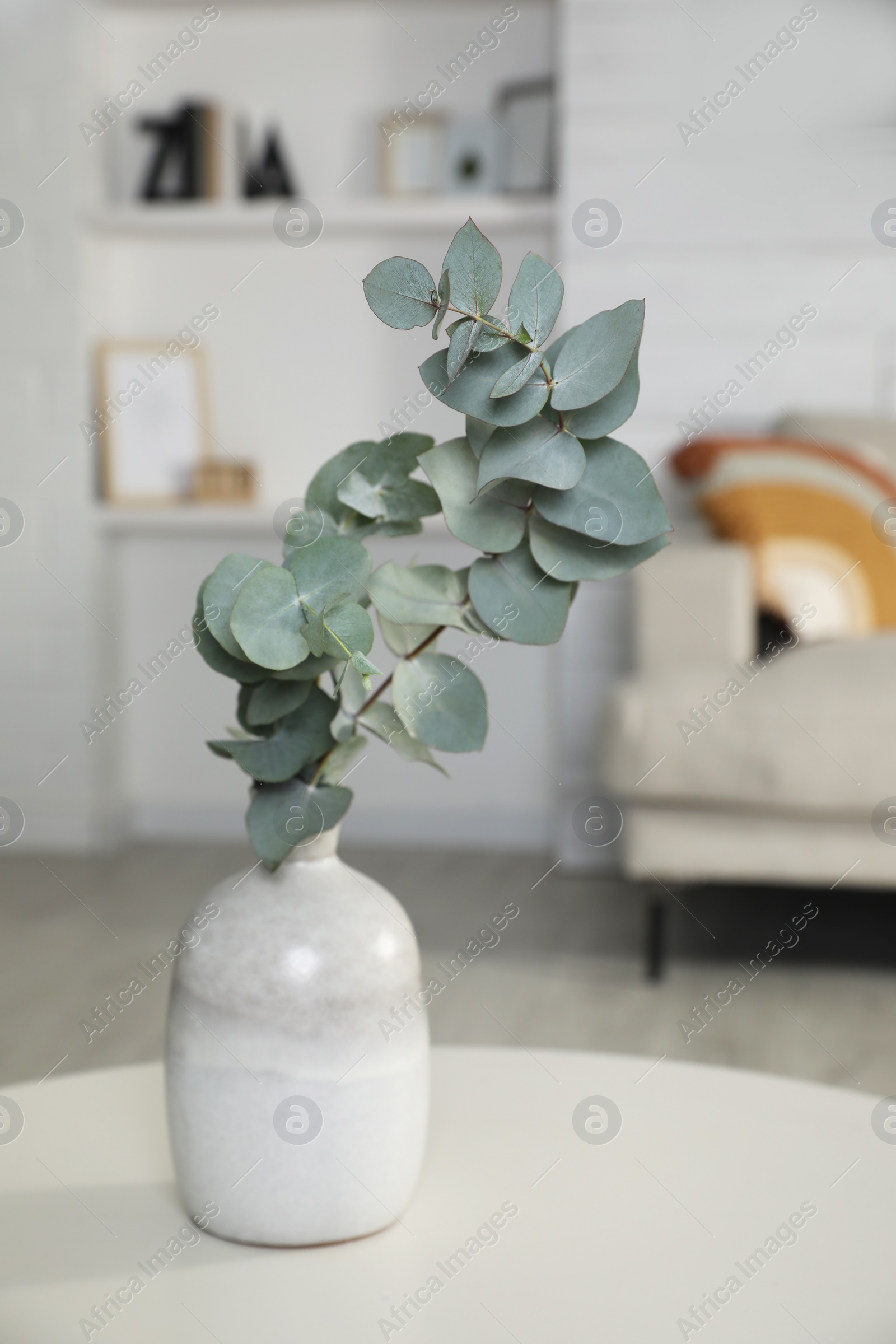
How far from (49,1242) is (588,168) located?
2.48 m

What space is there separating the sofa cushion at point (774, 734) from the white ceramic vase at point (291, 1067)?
1298mm

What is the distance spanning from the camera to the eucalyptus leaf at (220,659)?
556 millimetres

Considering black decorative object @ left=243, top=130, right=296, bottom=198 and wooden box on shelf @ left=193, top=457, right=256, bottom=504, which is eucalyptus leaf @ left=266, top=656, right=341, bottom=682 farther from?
black decorative object @ left=243, top=130, right=296, bottom=198

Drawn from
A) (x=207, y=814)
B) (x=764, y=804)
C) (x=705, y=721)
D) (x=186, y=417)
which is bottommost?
(x=207, y=814)

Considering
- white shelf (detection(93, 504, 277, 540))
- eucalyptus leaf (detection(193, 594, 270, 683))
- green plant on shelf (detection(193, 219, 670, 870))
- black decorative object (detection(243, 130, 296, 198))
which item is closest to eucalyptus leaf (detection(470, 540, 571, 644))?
green plant on shelf (detection(193, 219, 670, 870))

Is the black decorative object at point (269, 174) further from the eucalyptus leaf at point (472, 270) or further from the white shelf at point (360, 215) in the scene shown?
the eucalyptus leaf at point (472, 270)

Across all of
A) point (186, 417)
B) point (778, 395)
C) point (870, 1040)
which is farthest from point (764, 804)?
point (186, 417)

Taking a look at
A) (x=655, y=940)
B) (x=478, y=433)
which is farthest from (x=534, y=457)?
(x=655, y=940)

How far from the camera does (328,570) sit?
1.79ft

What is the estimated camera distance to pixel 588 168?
8.56 feet

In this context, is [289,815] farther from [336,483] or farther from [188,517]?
[188,517]

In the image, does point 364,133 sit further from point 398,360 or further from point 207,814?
point 207,814

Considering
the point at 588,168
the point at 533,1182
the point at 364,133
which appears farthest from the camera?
the point at 364,133

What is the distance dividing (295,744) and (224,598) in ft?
0.26
